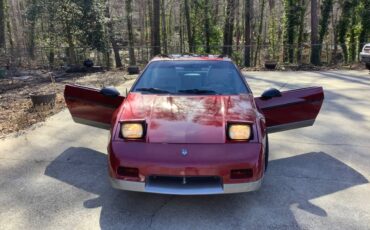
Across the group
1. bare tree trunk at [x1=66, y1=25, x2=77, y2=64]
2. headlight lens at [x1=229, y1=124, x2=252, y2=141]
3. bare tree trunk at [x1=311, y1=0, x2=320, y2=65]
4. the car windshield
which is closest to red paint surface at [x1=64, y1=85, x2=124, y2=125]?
the car windshield

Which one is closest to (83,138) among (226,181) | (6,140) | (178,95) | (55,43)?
(6,140)

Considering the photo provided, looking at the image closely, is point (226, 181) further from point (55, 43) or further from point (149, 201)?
point (55, 43)

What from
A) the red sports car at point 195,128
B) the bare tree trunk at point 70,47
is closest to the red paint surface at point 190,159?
the red sports car at point 195,128

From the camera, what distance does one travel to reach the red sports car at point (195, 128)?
3.14 meters

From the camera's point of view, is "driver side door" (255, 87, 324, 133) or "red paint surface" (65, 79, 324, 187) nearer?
"red paint surface" (65, 79, 324, 187)

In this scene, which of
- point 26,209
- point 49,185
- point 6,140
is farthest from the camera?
point 6,140

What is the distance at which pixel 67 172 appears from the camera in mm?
4344

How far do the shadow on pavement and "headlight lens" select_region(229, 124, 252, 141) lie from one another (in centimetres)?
69

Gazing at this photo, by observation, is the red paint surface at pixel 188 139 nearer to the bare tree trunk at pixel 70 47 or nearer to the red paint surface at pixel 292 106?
the red paint surface at pixel 292 106

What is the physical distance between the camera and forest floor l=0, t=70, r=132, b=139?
6551mm

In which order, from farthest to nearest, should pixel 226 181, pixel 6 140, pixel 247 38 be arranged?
pixel 247 38 → pixel 6 140 → pixel 226 181

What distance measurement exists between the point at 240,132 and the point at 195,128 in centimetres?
42

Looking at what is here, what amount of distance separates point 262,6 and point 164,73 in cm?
2848

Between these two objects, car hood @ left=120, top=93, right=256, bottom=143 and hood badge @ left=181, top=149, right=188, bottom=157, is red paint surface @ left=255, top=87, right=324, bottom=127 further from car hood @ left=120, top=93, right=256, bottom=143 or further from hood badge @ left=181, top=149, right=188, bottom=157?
hood badge @ left=181, top=149, right=188, bottom=157
